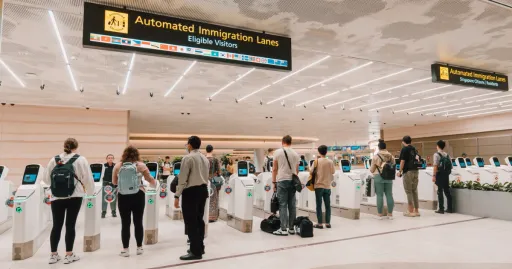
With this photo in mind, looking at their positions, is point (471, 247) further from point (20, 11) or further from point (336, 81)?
point (20, 11)

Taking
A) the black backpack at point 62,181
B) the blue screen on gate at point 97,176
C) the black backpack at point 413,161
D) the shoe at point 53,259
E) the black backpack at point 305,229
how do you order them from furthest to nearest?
the black backpack at point 413,161 < the blue screen on gate at point 97,176 < the black backpack at point 305,229 < the shoe at point 53,259 < the black backpack at point 62,181

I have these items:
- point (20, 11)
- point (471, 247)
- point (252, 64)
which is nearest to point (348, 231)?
point (471, 247)

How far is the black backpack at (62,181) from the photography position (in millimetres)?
3602

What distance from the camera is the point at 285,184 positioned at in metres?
5.07

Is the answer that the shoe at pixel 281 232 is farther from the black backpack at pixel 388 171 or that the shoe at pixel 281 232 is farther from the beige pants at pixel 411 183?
the beige pants at pixel 411 183

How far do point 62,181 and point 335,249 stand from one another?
10.6ft

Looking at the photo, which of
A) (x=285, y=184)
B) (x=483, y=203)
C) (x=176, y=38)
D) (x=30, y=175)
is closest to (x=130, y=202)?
(x=30, y=175)

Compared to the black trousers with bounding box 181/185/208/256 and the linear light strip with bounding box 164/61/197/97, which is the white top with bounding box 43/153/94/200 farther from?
the linear light strip with bounding box 164/61/197/97

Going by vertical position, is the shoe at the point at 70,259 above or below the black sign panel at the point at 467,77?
below

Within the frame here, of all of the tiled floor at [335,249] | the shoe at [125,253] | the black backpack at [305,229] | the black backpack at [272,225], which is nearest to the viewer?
the tiled floor at [335,249]

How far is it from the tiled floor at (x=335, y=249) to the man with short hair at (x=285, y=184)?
0.26 m

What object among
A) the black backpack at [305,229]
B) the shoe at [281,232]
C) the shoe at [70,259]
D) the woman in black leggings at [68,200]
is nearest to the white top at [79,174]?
the woman in black leggings at [68,200]

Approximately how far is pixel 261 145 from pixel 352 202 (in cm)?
2193

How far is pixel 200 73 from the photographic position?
24.6ft
